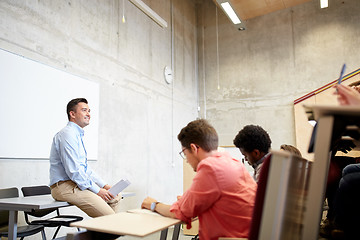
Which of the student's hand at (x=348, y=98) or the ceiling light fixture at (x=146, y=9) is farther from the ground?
the ceiling light fixture at (x=146, y=9)

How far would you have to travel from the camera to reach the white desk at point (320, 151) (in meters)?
0.80

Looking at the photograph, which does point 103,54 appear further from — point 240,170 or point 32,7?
point 240,170

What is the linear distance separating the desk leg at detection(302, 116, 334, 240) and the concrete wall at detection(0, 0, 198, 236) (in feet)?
10.3

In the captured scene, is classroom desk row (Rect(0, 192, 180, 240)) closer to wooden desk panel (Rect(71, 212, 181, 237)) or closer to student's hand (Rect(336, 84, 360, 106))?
wooden desk panel (Rect(71, 212, 181, 237))

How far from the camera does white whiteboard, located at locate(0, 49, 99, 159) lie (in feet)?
10.5

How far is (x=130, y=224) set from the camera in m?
1.27

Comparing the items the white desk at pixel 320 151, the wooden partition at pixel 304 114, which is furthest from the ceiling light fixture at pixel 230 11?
the white desk at pixel 320 151

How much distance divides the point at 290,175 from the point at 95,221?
87cm

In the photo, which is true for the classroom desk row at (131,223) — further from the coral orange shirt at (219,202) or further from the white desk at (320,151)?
the white desk at (320,151)

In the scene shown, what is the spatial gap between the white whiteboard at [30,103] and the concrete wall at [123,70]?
8 centimetres

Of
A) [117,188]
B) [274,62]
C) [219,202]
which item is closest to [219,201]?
[219,202]

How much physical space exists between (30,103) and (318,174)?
3.33 meters

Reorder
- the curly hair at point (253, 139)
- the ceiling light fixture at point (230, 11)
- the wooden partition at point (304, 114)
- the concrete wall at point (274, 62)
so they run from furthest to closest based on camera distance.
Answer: the concrete wall at point (274, 62)
the wooden partition at point (304, 114)
the ceiling light fixture at point (230, 11)
the curly hair at point (253, 139)

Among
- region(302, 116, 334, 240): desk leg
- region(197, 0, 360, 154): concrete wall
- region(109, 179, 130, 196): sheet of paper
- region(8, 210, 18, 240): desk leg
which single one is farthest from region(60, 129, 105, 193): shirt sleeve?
region(197, 0, 360, 154): concrete wall
